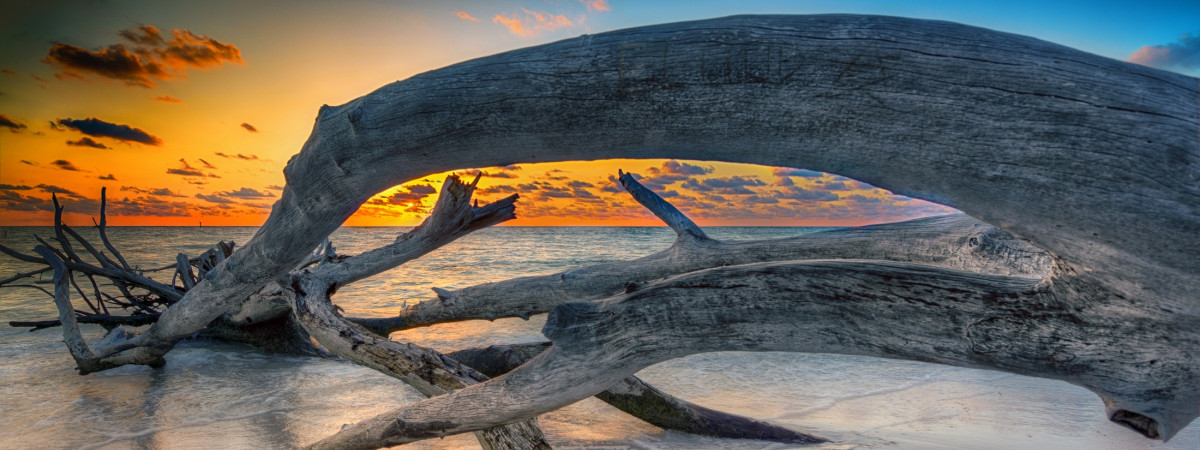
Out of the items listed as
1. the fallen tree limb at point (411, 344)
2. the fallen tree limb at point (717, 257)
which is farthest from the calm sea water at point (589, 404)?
the fallen tree limb at point (717, 257)

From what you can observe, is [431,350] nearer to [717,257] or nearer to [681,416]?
[681,416]

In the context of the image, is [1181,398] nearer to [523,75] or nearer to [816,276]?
[816,276]

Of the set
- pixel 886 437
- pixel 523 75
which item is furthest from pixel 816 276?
pixel 886 437

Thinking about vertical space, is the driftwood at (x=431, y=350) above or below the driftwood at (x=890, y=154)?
below

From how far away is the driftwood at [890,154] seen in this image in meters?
1.31

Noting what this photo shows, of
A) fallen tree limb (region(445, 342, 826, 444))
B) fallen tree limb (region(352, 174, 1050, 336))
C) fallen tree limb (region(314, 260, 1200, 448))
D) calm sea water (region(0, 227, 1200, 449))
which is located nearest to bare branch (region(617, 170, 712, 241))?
fallen tree limb (region(352, 174, 1050, 336))

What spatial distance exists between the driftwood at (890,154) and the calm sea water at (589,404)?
217 centimetres

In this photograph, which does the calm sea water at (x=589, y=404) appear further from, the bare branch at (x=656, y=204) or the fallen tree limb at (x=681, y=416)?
the bare branch at (x=656, y=204)

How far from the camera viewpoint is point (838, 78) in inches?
54.9

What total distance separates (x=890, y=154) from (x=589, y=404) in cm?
388

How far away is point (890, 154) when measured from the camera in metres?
1.42

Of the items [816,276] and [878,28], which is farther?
[816,276]

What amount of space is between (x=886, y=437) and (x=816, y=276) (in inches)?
103

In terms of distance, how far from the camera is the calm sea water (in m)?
3.95
